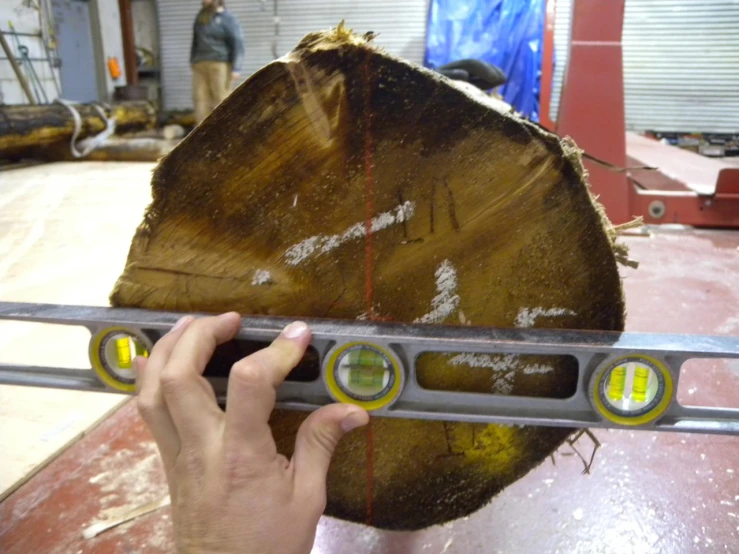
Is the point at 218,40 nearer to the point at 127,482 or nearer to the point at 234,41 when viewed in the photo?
the point at 234,41

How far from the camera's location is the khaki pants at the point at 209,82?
659cm

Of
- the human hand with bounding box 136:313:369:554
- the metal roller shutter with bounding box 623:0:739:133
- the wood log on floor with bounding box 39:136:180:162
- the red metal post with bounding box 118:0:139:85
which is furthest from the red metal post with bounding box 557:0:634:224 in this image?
the red metal post with bounding box 118:0:139:85

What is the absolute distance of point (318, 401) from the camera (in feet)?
2.75

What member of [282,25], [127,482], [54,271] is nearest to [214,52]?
[282,25]

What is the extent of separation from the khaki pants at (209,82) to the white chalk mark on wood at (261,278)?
20.3ft

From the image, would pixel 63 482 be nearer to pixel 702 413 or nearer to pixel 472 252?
pixel 472 252

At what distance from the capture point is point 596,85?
2730mm

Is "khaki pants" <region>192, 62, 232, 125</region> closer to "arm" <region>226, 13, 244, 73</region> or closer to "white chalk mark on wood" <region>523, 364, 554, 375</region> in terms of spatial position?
"arm" <region>226, 13, 244, 73</region>

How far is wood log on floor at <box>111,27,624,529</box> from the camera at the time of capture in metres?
0.74

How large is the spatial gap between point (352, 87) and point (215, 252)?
1.08 feet

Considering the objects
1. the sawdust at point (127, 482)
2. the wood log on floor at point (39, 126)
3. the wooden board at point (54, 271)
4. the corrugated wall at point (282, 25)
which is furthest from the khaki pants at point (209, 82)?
the sawdust at point (127, 482)

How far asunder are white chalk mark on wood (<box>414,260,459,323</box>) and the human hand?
0.23 meters

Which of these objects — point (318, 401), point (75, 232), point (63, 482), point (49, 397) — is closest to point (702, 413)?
point (318, 401)

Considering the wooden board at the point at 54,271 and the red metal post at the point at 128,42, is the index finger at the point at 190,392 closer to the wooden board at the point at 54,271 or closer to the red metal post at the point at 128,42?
the wooden board at the point at 54,271
